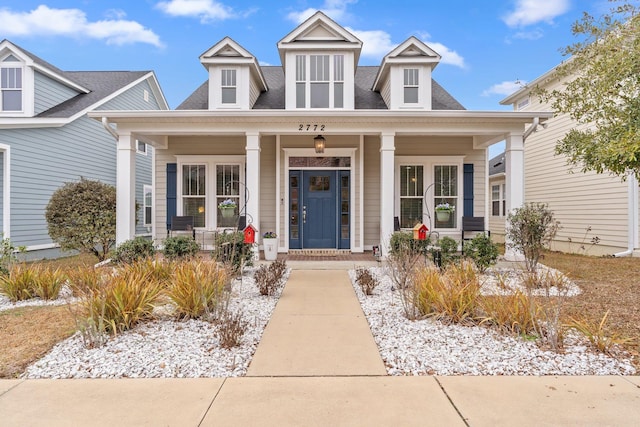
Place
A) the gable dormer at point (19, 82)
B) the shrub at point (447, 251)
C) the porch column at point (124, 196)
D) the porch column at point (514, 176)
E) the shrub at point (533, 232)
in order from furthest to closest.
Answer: the gable dormer at point (19, 82) → the porch column at point (124, 196) → the porch column at point (514, 176) → the shrub at point (447, 251) → the shrub at point (533, 232)

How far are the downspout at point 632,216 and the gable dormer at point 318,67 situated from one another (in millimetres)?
7364

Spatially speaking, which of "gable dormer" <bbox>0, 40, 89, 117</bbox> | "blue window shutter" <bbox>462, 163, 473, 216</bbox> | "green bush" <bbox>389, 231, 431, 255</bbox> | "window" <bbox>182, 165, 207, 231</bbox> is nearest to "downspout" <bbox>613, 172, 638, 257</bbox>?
"blue window shutter" <bbox>462, 163, 473, 216</bbox>

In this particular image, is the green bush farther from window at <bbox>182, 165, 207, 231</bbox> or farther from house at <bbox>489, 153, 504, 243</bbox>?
house at <bbox>489, 153, 504, 243</bbox>

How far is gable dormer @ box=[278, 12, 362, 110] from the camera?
30.7 ft

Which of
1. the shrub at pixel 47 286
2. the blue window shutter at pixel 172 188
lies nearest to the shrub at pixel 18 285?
the shrub at pixel 47 286

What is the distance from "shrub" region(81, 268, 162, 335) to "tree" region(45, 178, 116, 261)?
479 cm

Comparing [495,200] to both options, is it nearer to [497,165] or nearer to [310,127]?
[497,165]

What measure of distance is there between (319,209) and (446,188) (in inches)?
137

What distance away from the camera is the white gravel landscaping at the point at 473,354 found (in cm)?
304

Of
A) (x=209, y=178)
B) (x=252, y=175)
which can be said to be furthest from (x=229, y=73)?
(x=252, y=175)

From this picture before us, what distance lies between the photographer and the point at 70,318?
14.5ft

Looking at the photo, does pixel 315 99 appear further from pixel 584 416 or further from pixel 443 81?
pixel 584 416

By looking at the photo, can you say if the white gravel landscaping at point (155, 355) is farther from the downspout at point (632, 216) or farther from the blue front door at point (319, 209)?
the downspout at point (632, 216)

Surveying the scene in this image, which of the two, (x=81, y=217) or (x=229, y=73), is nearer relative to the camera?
(x=81, y=217)
